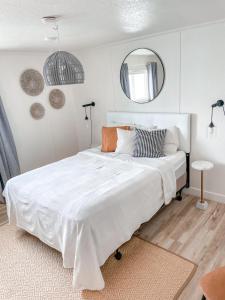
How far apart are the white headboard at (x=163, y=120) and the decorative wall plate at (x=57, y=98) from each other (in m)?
1.10

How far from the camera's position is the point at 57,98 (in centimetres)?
416

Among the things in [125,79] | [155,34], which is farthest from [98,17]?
[125,79]

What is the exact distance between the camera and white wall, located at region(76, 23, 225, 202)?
2.74 meters

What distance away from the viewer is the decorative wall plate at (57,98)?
13.4 feet

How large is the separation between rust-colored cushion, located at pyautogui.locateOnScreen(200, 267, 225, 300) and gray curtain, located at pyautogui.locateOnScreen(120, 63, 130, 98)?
2781mm

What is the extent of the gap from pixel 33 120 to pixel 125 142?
1710 mm

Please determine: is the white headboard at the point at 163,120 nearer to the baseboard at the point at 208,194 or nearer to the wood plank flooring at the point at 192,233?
the baseboard at the point at 208,194

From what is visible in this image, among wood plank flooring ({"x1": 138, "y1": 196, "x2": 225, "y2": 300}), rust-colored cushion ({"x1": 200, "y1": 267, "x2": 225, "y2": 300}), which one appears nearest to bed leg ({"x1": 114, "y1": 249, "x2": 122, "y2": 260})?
wood plank flooring ({"x1": 138, "y1": 196, "x2": 225, "y2": 300})

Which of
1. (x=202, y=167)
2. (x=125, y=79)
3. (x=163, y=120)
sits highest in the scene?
(x=125, y=79)

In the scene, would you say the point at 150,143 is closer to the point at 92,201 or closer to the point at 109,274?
the point at 92,201

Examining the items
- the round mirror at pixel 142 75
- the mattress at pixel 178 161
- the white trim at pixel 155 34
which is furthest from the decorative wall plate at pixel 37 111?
the mattress at pixel 178 161

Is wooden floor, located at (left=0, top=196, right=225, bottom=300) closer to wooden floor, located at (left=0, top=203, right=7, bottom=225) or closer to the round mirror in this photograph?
wooden floor, located at (left=0, top=203, right=7, bottom=225)

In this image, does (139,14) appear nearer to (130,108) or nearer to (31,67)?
(130,108)

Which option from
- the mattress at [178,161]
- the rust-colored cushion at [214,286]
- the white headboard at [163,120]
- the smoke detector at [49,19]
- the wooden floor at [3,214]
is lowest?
the wooden floor at [3,214]
